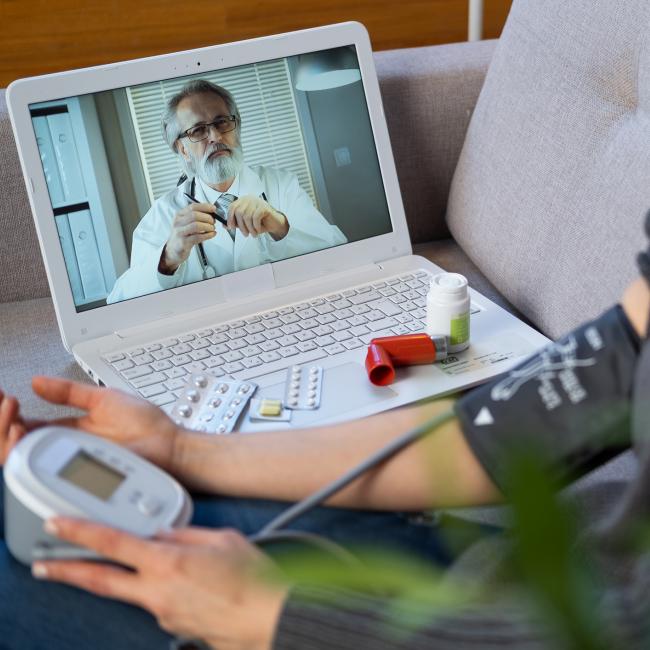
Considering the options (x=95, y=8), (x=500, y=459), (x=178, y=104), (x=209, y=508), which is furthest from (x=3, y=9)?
(x=500, y=459)

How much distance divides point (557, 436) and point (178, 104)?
0.74 m

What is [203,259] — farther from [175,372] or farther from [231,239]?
[175,372]

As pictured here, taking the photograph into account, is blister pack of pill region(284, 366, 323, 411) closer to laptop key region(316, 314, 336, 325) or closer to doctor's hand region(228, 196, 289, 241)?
laptop key region(316, 314, 336, 325)

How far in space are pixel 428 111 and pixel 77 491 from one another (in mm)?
982

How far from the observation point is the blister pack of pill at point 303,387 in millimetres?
1109

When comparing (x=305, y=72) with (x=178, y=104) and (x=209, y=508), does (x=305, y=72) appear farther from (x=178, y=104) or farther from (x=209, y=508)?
(x=209, y=508)

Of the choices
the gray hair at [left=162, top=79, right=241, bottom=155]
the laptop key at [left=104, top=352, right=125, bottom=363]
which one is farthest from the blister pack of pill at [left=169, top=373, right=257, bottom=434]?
the gray hair at [left=162, top=79, right=241, bottom=155]

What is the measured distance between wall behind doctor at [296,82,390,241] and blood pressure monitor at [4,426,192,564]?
669 millimetres

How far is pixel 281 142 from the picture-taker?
4.30ft

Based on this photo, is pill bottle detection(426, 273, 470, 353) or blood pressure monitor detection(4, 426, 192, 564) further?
pill bottle detection(426, 273, 470, 353)

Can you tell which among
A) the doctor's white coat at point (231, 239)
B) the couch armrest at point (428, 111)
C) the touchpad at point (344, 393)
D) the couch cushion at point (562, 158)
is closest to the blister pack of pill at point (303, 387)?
the touchpad at point (344, 393)

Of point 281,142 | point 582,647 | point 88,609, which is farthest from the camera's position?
point 281,142

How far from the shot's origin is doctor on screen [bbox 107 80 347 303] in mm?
1250

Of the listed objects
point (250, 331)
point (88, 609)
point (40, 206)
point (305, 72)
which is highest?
point (305, 72)
